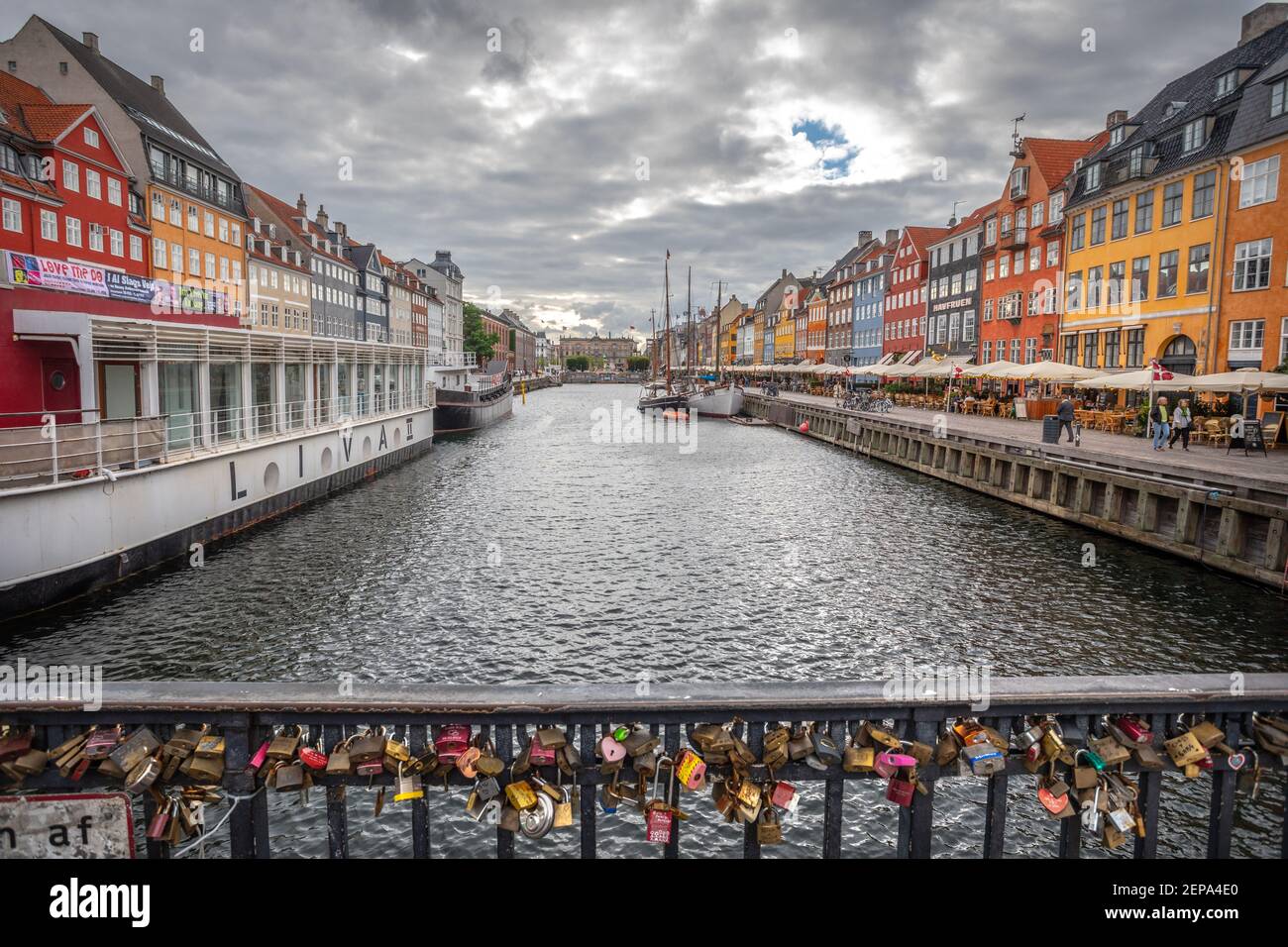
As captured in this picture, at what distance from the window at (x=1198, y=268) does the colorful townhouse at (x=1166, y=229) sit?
4 cm

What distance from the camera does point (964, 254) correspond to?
63.1 meters

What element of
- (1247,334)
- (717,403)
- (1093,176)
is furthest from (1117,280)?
(717,403)

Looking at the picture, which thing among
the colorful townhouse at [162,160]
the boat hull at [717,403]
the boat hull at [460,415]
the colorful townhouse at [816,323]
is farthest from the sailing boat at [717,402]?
the colorful townhouse at [162,160]

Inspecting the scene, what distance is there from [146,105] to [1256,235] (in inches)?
2452

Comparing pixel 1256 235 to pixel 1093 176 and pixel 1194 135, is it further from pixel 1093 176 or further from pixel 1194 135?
pixel 1093 176

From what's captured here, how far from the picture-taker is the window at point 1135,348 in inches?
1484

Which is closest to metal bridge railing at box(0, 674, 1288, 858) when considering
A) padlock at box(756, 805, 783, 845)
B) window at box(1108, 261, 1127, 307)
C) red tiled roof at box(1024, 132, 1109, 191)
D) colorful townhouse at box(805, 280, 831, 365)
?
padlock at box(756, 805, 783, 845)

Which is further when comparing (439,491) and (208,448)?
(439,491)

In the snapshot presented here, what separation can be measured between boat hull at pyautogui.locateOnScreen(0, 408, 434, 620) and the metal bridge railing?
1227 centimetres

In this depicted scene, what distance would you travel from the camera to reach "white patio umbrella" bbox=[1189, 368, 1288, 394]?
2416cm

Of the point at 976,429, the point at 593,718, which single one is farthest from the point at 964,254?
the point at 593,718
